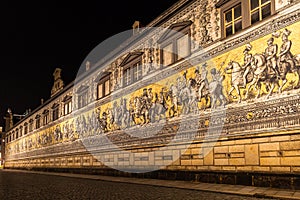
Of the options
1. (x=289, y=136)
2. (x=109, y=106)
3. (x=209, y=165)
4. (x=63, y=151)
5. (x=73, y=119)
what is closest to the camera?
(x=289, y=136)

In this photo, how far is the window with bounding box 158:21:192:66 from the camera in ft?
55.0

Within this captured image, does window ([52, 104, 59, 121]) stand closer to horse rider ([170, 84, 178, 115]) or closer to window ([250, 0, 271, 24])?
horse rider ([170, 84, 178, 115])

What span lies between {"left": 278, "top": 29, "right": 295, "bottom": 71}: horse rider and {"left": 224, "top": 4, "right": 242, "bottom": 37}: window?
7.99 feet

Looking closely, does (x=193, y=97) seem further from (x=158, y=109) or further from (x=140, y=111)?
(x=140, y=111)

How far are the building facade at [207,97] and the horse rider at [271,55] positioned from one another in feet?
0.10

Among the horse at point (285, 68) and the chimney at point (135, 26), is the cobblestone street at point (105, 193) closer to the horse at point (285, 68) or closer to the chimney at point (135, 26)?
the horse at point (285, 68)

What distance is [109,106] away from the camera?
2430 centimetres

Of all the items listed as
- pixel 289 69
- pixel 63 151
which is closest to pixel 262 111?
pixel 289 69

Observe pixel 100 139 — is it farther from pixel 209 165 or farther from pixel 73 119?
pixel 209 165

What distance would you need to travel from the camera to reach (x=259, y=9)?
42.9ft

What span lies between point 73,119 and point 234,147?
19879 millimetres

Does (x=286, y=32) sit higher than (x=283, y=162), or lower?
higher

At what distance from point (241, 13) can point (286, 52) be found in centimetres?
299

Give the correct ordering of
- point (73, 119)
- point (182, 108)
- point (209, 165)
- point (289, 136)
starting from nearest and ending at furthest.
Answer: point (289, 136)
point (209, 165)
point (182, 108)
point (73, 119)
